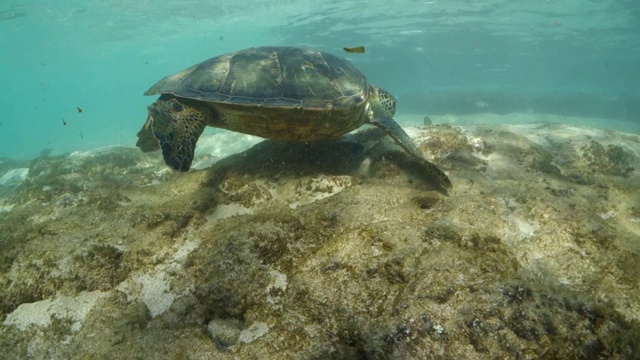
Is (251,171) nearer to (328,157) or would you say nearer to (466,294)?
(328,157)

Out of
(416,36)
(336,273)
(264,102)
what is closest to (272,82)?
(264,102)

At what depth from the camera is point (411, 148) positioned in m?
4.44

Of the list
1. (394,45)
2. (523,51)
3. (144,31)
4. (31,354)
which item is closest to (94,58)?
(144,31)

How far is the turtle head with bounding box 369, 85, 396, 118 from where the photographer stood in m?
5.54

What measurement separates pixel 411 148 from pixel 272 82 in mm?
2132

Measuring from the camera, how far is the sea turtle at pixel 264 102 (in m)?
4.40

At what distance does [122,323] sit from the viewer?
2531mm

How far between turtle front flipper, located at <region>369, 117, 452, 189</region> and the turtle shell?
Result: 0.48m

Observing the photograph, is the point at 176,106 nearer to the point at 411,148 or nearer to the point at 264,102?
the point at 264,102

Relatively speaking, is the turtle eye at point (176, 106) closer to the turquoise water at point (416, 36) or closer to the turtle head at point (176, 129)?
the turtle head at point (176, 129)

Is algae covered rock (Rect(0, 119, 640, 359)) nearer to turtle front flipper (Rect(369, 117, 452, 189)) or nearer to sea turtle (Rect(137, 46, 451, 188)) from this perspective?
turtle front flipper (Rect(369, 117, 452, 189))

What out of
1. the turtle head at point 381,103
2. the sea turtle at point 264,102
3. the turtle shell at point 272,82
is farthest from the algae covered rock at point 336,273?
the turtle head at point 381,103

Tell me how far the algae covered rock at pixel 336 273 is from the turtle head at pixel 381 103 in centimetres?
144

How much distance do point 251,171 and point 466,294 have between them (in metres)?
3.44
